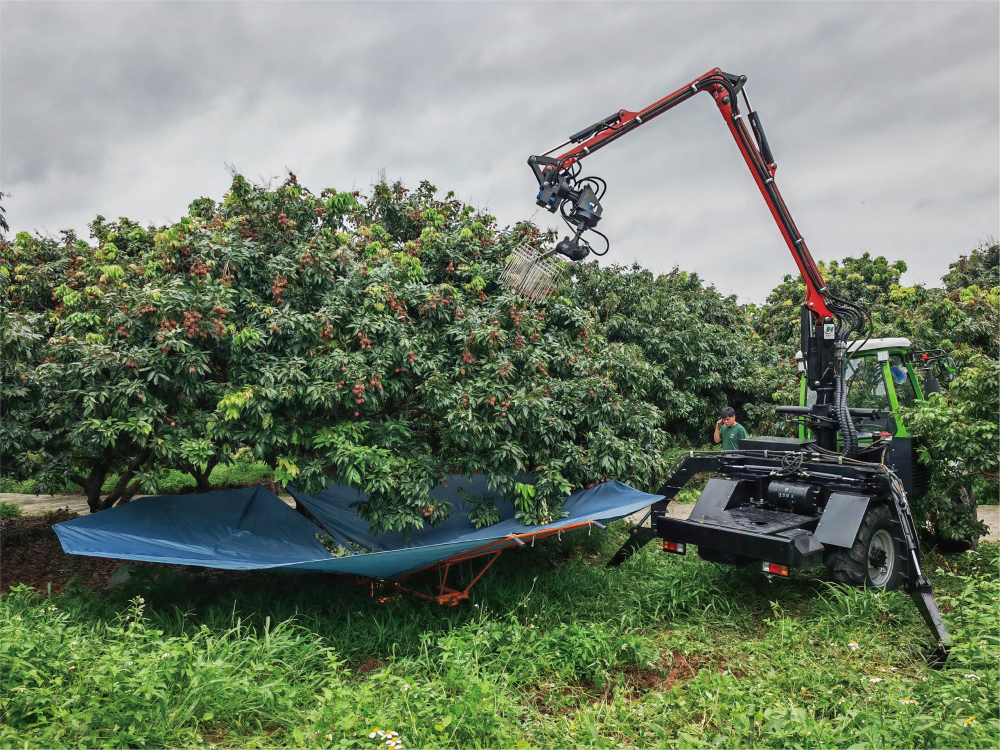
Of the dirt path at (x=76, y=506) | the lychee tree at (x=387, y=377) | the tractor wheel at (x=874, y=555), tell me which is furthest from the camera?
the dirt path at (x=76, y=506)

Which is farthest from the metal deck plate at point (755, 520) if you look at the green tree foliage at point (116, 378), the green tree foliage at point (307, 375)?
the green tree foliage at point (116, 378)

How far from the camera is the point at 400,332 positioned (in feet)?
17.2

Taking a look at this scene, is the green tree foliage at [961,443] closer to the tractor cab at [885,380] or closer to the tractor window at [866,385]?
the tractor cab at [885,380]

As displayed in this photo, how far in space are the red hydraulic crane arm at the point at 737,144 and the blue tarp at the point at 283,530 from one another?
2.65 meters

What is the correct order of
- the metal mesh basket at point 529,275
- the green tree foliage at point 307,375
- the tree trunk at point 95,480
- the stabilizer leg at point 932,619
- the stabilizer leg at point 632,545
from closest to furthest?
the stabilizer leg at point 932,619, the green tree foliage at point 307,375, the stabilizer leg at point 632,545, the tree trunk at point 95,480, the metal mesh basket at point 529,275

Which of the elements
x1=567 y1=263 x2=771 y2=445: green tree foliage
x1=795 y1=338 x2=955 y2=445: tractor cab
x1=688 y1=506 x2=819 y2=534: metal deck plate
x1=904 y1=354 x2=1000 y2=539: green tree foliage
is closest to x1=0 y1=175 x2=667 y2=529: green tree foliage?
x1=688 y1=506 x2=819 y2=534: metal deck plate

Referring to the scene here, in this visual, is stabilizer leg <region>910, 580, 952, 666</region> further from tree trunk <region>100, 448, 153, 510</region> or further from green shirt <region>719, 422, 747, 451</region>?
tree trunk <region>100, 448, 153, 510</region>

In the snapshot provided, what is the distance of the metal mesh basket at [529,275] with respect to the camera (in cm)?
609

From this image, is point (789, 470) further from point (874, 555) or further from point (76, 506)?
point (76, 506)

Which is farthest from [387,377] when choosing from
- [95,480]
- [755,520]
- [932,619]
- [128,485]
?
[932,619]

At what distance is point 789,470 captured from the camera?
5141mm

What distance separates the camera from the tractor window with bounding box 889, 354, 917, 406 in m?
6.23

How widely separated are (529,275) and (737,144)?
230 centimetres

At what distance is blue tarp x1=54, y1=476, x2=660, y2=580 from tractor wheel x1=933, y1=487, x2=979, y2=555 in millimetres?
2955
